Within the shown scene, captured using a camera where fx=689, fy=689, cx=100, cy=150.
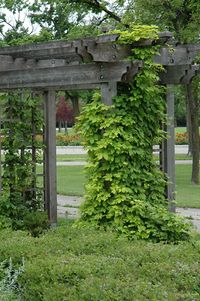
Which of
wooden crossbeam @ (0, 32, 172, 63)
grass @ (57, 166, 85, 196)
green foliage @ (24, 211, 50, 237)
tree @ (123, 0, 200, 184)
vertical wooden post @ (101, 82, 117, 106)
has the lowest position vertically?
grass @ (57, 166, 85, 196)

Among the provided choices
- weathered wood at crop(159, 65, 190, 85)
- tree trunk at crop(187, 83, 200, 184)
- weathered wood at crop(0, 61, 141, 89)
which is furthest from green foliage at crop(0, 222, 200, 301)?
tree trunk at crop(187, 83, 200, 184)

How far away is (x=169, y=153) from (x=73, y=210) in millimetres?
4855

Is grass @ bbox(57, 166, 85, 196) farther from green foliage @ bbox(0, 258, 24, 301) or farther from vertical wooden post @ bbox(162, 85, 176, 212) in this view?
green foliage @ bbox(0, 258, 24, 301)

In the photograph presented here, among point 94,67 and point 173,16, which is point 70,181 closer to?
point 173,16

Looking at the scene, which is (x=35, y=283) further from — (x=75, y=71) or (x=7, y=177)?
(x=7, y=177)

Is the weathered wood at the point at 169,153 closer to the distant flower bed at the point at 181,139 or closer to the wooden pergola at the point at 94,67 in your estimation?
the wooden pergola at the point at 94,67

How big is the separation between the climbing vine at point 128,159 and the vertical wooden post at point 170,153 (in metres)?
0.70

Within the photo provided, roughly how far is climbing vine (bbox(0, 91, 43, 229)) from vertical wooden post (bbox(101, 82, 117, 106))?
Result: 290 centimetres

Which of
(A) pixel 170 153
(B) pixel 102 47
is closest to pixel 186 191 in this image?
(A) pixel 170 153

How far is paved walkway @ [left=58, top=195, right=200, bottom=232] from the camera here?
13.5 m

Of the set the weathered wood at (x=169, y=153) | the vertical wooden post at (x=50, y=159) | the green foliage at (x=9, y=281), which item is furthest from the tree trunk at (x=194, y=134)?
the green foliage at (x=9, y=281)

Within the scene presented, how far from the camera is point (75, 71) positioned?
30.3 ft

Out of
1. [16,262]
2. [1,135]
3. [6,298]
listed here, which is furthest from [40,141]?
[6,298]

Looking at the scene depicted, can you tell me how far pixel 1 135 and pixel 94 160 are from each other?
10.4ft
